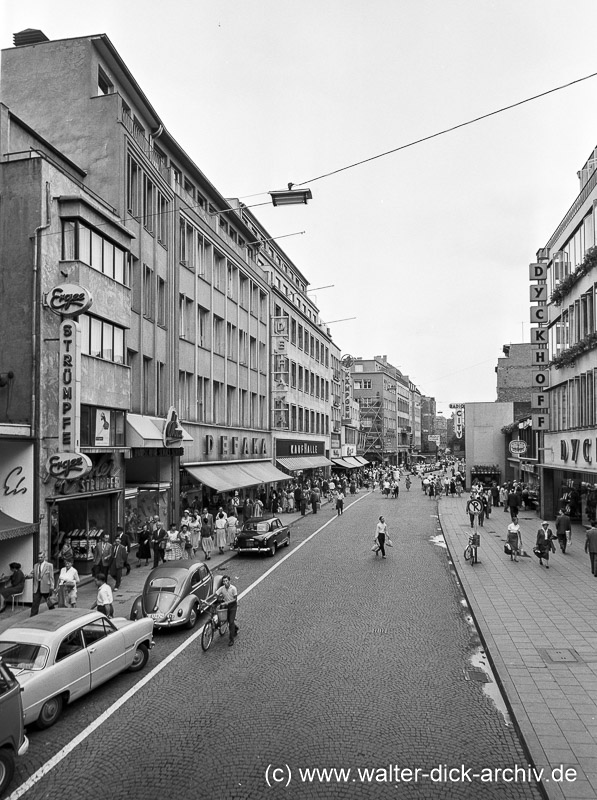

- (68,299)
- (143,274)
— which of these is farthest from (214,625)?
(143,274)

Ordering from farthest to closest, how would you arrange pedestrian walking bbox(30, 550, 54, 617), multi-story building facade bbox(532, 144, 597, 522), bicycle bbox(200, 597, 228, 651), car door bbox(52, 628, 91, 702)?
multi-story building facade bbox(532, 144, 597, 522)
pedestrian walking bbox(30, 550, 54, 617)
bicycle bbox(200, 597, 228, 651)
car door bbox(52, 628, 91, 702)

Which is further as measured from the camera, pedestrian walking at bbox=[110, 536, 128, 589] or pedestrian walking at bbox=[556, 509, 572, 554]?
pedestrian walking at bbox=[556, 509, 572, 554]

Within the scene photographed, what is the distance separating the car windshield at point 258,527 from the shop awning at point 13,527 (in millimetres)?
9942

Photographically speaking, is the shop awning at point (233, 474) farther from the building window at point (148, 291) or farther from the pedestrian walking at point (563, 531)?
the pedestrian walking at point (563, 531)

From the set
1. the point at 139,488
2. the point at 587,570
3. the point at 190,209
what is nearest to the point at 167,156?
the point at 190,209

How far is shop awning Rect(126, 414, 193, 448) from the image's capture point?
945 inches

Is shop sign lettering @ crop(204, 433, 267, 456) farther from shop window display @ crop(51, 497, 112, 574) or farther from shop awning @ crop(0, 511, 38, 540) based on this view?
shop awning @ crop(0, 511, 38, 540)

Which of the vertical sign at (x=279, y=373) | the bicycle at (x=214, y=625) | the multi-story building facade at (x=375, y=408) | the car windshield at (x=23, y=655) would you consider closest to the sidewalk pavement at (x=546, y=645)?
the bicycle at (x=214, y=625)

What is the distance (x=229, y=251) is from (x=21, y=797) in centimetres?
3425

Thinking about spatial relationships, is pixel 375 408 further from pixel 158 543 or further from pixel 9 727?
pixel 9 727

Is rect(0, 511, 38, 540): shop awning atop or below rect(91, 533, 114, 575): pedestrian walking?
atop

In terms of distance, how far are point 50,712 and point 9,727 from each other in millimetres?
2055

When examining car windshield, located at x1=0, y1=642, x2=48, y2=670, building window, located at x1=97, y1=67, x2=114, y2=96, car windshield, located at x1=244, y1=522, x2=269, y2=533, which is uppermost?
building window, located at x1=97, y1=67, x2=114, y2=96

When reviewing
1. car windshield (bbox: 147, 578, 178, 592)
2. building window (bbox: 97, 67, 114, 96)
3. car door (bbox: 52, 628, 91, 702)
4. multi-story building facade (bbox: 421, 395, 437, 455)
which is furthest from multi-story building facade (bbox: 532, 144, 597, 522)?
multi-story building facade (bbox: 421, 395, 437, 455)
